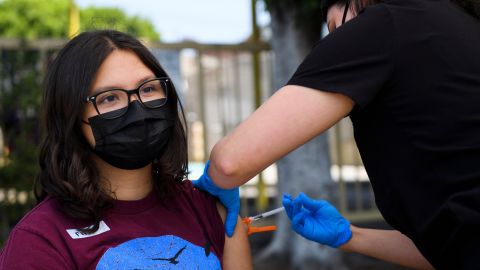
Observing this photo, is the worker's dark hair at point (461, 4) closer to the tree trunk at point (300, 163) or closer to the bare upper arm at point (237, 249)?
the bare upper arm at point (237, 249)

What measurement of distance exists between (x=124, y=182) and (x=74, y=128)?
217 mm

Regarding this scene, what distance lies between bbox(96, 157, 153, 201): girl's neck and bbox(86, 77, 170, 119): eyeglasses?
0.58ft

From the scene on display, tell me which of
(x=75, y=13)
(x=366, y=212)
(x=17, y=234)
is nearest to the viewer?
(x=17, y=234)

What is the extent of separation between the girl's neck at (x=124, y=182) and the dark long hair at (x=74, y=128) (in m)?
0.03

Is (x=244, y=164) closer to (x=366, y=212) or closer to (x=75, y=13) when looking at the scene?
(x=75, y=13)

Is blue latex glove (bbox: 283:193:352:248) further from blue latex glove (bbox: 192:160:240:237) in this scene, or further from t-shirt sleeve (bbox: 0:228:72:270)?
t-shirt sleeve (bbox: 0:228:72:270)

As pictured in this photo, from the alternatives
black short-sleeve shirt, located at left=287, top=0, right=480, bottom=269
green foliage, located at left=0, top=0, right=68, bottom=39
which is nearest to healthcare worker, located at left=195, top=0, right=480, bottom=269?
black short-sleeve shirt, located at left=287, top=0, right=480, bottom=269

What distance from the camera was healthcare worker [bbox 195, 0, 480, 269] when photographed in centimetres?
150

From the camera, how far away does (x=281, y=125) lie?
155 centimetres

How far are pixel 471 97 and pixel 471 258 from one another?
0.38 meters

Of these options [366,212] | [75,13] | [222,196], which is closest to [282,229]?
[366,212]

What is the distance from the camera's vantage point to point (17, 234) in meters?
1.63

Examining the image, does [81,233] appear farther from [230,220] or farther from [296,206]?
[296,206]

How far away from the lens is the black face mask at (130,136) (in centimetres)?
179
